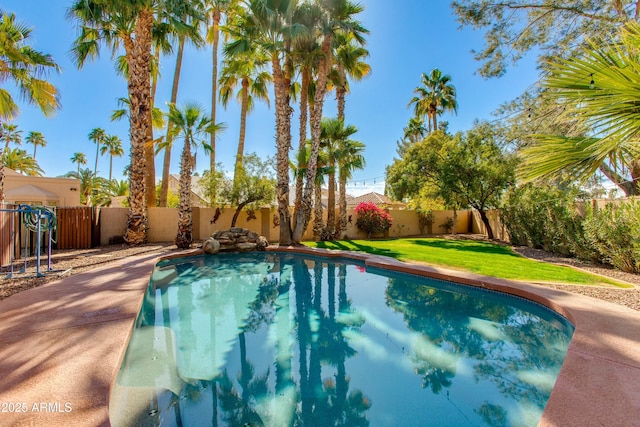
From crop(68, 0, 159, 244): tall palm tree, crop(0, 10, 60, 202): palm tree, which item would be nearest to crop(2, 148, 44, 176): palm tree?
crop(68, 0, 159, 244): tall palm tree

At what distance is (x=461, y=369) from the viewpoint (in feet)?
11.6

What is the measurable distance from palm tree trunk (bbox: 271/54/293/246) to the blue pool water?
19.3 feet

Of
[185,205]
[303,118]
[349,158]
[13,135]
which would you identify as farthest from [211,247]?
[13,135]

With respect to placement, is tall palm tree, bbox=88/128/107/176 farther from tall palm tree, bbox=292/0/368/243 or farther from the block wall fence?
tall palm tree, bbox=292/0/368/243

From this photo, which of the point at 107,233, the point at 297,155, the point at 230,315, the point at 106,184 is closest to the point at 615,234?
the point at 230,315

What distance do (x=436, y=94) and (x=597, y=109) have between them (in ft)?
81.0

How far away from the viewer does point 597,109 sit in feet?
9.53

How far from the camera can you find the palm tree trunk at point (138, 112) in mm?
11445

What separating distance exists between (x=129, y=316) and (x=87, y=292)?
6.04 ft

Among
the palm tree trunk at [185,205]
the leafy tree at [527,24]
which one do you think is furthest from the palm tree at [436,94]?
the palm tree trunk at [185,205]

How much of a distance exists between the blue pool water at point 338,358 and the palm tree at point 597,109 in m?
2.41

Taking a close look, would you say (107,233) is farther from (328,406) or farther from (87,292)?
(328,406)

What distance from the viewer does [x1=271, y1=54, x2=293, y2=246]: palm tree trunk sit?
12.1 m

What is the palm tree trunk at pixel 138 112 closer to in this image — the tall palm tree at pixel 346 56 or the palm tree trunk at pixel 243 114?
the palm tree trunk at pixel 243 114
